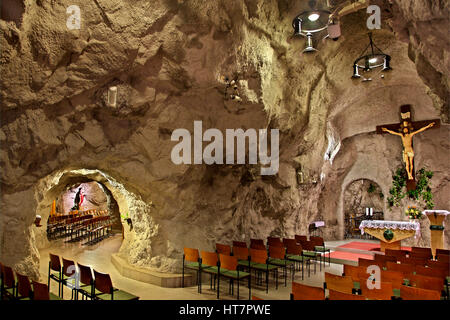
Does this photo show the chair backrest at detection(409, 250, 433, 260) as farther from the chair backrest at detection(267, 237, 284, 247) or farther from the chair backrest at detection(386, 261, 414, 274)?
the chair backrest at detection(267, 237, 284, 247)

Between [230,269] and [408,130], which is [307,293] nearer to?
[230,269]

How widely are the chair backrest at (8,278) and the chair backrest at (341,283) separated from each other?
486 centimetres

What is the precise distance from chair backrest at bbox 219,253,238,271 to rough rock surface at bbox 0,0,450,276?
1.89 meters

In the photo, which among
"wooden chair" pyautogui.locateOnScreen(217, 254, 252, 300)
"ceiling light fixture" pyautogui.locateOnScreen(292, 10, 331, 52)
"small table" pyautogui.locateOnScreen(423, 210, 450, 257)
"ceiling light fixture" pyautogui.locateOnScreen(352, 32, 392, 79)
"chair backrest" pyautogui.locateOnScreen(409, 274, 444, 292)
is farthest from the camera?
"small table" pyautogui.locateOnScreen(423, 210, 450, 257)

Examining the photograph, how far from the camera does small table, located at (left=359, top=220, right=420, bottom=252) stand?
425 inches

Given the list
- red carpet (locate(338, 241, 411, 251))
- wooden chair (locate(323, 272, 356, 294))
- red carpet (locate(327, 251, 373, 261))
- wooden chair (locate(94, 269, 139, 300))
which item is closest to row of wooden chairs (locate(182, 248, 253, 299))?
wooden chair (locate(323, 272, 356, 294))

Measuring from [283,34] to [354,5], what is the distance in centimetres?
209

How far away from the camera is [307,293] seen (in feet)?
14.5

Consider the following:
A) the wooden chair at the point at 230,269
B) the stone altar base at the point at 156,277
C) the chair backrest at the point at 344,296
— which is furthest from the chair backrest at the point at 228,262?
the chair backrest at the point at 344,296

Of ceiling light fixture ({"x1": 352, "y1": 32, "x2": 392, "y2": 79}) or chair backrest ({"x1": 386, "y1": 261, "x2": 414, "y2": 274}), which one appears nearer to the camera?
chair backrest ({"x1": 386, "y1": 261, "x2": 414, "y2": 274})

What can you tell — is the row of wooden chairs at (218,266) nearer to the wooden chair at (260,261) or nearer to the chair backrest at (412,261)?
the wooden chair at (260,261)

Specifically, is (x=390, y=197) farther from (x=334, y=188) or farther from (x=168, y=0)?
(x=168, y=0)
